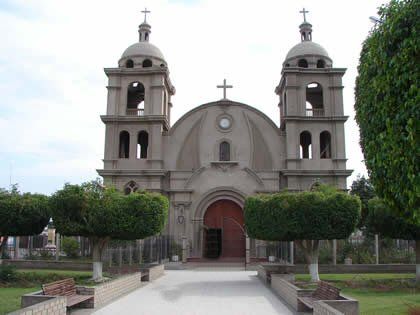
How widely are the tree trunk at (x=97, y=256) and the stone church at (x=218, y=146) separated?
1439 centimetres

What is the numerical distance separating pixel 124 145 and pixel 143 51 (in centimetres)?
739

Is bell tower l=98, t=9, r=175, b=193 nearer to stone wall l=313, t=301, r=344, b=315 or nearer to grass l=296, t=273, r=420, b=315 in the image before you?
grass l=296, t=273, r=420, b=315

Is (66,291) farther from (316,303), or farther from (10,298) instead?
(316,303)

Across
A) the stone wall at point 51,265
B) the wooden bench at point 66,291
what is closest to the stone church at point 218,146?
the stone wall at point 51,265

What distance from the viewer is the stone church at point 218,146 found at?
111ft

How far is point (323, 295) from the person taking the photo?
12680 millimetres

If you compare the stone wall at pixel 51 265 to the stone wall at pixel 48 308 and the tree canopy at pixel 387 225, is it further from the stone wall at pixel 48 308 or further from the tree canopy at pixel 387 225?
the stone wall at pixel 48 308

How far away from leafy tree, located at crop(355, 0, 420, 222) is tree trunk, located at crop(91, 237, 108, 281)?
42.0 ft

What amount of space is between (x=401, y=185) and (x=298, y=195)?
11411 mm

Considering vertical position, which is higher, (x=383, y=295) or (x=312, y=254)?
(x=312, y=254)

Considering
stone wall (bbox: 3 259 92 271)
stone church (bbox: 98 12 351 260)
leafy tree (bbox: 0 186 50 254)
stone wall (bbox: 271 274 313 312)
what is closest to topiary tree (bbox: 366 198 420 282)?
stone wall (bbox: 271 274 313 312)

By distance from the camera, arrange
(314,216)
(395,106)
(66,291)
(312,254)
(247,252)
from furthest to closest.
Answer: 1. (247,252)
2. (312,254)
3. (314,216)
4. (66,291)
5. (395,106)

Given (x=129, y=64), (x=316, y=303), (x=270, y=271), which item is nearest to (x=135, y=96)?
(x=129, y=64)

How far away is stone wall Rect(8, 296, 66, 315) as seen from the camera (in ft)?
30.0
